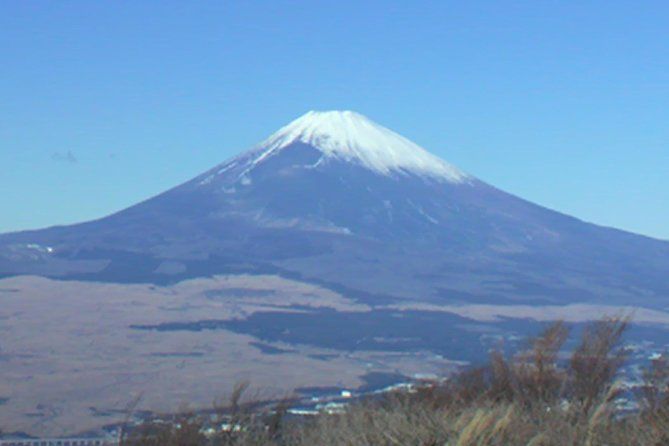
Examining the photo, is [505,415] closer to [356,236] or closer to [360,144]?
[356,236]

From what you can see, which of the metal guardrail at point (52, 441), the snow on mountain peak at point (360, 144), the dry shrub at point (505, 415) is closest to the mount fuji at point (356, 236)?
the snow on mountain peak at point (360, 144)

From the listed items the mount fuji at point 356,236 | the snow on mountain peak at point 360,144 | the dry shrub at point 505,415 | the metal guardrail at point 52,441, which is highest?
the snow on mountain peak at point 360,144

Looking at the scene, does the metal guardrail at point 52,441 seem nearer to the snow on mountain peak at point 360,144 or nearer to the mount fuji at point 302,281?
the mount fuji at point 302,281

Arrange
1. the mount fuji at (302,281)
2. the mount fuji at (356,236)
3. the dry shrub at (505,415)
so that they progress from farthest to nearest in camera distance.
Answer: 1. the mount fuji at (356,236)
2. the mount fuji at (302,281)
3. the dry shrub at (505,415)

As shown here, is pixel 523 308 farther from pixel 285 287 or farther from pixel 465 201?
pixel 465 201

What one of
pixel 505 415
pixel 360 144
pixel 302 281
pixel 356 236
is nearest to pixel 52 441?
pixel 505 415

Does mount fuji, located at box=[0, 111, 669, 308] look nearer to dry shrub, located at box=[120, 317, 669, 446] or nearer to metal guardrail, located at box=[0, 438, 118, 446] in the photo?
metal guardrail, located at box=[0, 438, 118, 446]

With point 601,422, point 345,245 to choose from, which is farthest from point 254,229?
point 601,422
